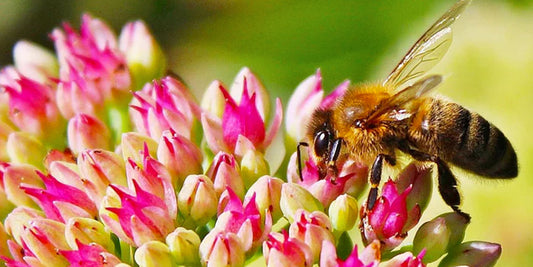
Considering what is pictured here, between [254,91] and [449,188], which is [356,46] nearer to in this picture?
[254,91]

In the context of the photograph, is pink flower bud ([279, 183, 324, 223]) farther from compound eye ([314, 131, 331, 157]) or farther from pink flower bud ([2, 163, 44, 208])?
pink flower bud ([2, 163, 44, 208])

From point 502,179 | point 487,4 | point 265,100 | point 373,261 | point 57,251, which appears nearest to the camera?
point 373,261

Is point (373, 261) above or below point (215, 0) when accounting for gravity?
below

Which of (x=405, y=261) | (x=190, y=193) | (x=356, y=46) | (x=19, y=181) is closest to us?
(x=405, y=261)

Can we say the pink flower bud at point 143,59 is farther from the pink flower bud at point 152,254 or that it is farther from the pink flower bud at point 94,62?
the pink flower bud at point 152,254

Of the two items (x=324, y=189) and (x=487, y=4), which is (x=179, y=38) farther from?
(x=324, y=189)

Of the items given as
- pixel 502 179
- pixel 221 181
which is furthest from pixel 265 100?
pixel 502 179

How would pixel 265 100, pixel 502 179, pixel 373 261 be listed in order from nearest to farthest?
pixel 373 261 < pixel 502 179 < pixel 265 100

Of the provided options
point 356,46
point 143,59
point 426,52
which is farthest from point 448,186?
point 356,46
